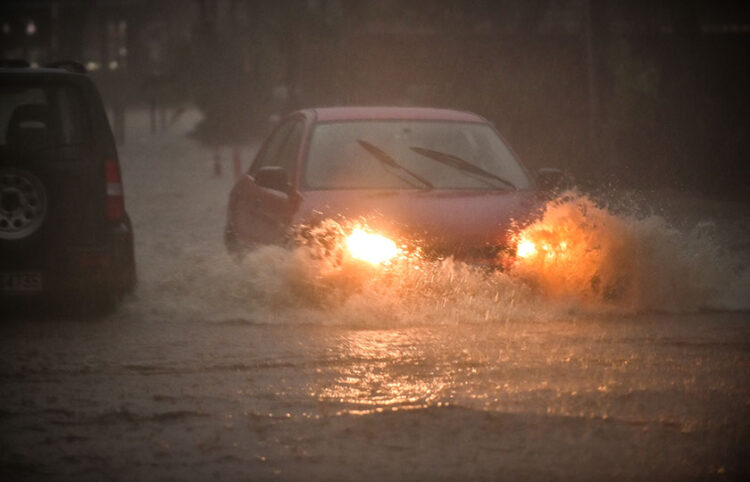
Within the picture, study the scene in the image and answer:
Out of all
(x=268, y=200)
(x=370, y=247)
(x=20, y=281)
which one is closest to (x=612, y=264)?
(x=370, y=247)

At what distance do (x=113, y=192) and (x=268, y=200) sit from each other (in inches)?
48.1

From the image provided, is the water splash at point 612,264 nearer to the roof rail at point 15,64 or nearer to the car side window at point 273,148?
the car side window at point 273,148

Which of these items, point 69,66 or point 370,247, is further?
point 69,66

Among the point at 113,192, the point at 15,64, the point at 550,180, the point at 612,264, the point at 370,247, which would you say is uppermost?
the point at 15,64

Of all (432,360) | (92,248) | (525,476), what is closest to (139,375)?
(432,360)

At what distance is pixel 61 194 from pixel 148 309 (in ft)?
3.95

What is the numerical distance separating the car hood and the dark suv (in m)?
1.41

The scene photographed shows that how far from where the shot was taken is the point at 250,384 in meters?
7.21

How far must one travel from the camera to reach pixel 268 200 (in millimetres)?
10328

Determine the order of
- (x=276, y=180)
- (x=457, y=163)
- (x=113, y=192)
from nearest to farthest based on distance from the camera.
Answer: (x=113, y=192) < (x=276, y=180) < (x=457, y=163)

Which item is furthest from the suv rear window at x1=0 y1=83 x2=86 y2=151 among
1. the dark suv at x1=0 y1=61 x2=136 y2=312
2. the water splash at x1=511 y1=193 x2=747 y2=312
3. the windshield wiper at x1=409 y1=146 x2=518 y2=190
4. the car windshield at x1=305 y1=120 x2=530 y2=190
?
the water splash at x1=511 y1=193 x2=747 y2=312

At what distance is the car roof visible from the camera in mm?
10641

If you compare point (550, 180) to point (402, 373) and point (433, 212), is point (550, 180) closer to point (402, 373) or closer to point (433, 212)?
point (433, 212)

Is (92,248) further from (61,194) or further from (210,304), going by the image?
(210,304)
